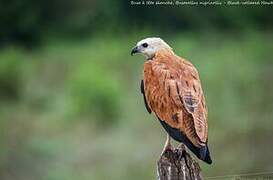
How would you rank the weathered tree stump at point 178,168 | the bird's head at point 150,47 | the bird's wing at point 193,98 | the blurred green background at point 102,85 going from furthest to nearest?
the blurred green background at point 102,85 → the bird's head at point 150,47 → the bird's wing at point 193,98 → the weathered tree stump at point 178,168

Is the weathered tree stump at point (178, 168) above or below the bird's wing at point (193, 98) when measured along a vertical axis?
below

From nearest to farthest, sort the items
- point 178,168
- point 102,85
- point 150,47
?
point 178,168 → point 150,47 → point 102,85

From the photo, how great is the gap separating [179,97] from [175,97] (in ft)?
0.08

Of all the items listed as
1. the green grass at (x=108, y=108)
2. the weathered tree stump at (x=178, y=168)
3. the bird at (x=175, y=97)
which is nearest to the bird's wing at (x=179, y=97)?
the bird at (x=175, y=97)

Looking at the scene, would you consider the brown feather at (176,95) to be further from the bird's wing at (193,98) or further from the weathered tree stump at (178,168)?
the weathered tree stump at (178,168)

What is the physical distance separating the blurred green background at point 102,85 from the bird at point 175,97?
0.49 m

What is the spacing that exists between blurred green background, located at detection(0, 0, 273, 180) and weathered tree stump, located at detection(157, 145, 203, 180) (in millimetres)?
1055

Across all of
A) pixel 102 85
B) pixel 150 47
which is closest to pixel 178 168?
pixel 150 47

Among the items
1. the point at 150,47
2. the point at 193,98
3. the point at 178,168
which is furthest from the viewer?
the point at 150,47

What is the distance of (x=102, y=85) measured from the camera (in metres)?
3.60

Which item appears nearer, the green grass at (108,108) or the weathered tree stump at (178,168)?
the weathered tree stump at (178,168)

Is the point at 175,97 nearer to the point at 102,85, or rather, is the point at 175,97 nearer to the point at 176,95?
the point at 176,95

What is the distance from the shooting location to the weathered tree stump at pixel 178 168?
2.09 metres

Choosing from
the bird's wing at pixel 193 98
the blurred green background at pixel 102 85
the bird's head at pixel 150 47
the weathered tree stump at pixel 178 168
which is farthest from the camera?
the blurred green background at pixel 102 85
